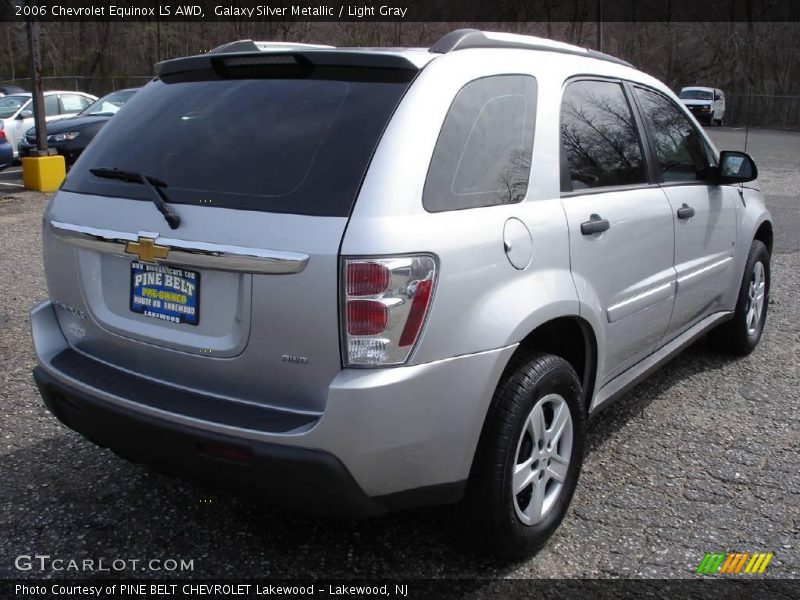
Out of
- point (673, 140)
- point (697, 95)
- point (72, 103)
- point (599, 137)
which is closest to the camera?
point (599, 137)

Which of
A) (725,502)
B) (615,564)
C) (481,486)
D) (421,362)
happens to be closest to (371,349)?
(421,362)

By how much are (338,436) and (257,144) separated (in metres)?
0.99

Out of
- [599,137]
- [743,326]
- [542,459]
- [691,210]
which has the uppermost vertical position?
[599,137]

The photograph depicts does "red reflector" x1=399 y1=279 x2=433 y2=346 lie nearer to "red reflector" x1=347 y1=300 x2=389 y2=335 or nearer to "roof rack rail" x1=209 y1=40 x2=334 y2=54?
"red reflector" x1=347 y1=300 x2=389 y2=335

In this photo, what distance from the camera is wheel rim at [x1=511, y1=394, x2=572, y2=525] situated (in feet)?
8.99

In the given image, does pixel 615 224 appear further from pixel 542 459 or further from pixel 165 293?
pixel 165 293

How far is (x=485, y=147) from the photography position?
268 centimetres

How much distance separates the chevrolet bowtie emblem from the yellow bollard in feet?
35.1

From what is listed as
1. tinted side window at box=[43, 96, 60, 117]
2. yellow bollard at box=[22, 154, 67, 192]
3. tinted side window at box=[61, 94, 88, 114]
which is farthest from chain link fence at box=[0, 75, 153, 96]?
yellow bollard at box=[22, 154, 67, 192]

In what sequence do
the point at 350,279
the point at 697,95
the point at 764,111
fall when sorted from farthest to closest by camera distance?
the point at 764,111 < the point at 697,95 < the point at 350,279

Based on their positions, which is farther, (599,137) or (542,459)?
(599,137)

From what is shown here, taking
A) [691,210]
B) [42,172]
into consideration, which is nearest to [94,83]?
[42,172]

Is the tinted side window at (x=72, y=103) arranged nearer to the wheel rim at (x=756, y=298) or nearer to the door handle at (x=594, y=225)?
the wheel rim at (x=756, y=298)

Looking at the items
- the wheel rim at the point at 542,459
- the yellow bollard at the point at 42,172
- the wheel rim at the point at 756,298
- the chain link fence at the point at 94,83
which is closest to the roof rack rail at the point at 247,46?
the wheel rim at the point at 542,459
